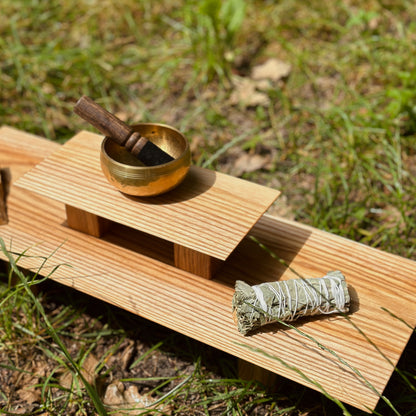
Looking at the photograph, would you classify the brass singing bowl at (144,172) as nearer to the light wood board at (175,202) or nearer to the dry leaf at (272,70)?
the light wood board at (175,202)

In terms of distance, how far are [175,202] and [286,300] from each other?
22.3 inches

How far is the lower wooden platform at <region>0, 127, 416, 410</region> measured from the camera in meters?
2.08

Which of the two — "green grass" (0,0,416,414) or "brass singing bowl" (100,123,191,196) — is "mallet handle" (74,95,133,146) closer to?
"brass singing bowl" (100,123,191,196)

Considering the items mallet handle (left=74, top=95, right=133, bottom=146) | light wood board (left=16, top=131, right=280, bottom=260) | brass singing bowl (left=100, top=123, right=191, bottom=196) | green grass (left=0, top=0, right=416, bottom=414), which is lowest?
green grass (left=0, top=0, right=416, bottom=414)

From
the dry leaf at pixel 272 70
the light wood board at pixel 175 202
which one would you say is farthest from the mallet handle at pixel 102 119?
the dry leaf at pixel 272 70

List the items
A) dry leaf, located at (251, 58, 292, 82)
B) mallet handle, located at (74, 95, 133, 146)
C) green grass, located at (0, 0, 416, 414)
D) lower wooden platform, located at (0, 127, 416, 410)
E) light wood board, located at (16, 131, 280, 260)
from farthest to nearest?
dry leaf, located at (251, 58, 292, 82), green grass, located at (0, 0, 416, 414), mallet handle, located at (74, 95, 133, 146), light wood board, located at (16, 131, 280, 260), lower wooden platform, located at (0, 127, 416, 410)


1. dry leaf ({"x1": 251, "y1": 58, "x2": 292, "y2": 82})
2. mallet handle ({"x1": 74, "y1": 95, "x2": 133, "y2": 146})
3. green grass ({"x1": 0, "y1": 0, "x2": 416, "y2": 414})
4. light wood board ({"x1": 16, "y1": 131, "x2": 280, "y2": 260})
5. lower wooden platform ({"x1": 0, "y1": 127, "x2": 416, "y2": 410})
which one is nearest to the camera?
lower wooden platform ({"x1": 0, "y1": 127, "x2": 416, "y2": 410})

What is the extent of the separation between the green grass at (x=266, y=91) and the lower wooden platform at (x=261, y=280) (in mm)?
402

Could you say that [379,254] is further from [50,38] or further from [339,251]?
[50,38]

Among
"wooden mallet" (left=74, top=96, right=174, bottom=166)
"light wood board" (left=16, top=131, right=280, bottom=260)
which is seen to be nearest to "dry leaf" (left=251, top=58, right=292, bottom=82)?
"light wood board" (left=16, top=131, right=280, bottom=260)

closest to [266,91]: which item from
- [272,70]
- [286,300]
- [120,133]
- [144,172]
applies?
[272,70]

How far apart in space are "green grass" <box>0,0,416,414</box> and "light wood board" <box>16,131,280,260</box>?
2.09 ft

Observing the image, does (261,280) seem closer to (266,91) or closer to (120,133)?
(120,133)

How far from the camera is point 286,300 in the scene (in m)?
2.17
